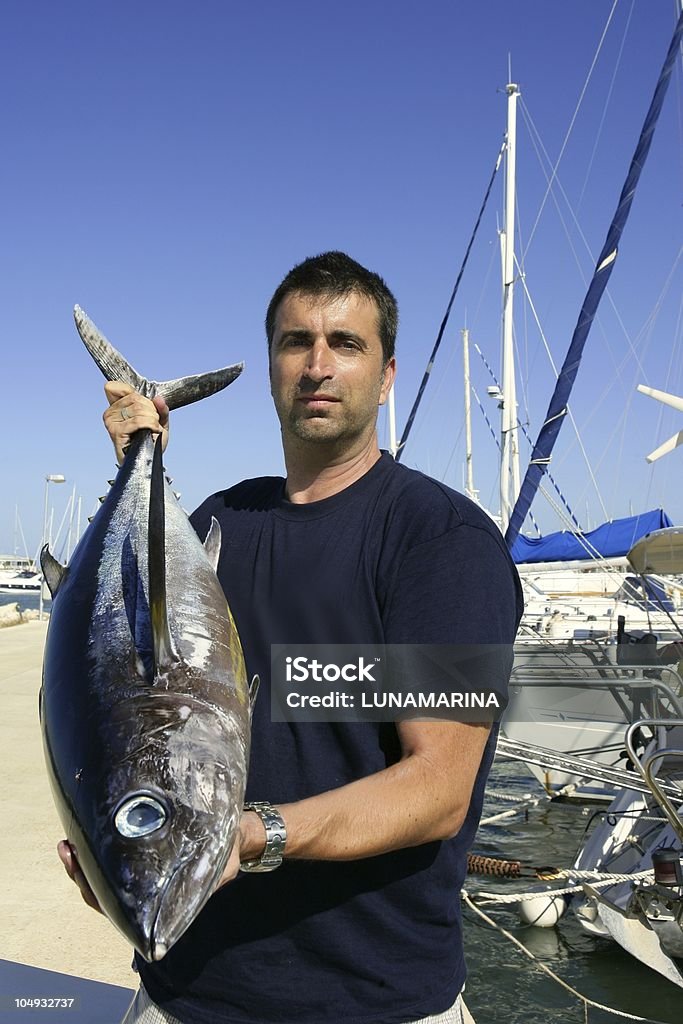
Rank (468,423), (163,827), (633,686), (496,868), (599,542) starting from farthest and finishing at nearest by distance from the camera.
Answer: (468,423)
(599,542)
(496,868)
(633,686)
(163,827)

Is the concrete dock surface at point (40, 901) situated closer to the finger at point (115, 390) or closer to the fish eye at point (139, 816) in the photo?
the finger at point (115, 390)

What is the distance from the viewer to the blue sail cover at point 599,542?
51.9 feet

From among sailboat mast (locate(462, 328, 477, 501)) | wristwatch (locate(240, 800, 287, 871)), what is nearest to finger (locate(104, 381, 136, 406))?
wristwatch (locate(240, 800, 287, 871))

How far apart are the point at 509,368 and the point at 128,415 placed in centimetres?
1663

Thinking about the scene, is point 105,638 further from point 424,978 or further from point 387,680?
point 424,978

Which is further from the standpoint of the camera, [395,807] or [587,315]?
[587,315]

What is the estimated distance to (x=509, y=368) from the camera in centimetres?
1820

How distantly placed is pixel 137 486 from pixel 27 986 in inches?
84.9

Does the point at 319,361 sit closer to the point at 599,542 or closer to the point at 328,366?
the point at 328,366

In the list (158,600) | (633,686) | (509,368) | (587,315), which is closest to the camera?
(158,600)

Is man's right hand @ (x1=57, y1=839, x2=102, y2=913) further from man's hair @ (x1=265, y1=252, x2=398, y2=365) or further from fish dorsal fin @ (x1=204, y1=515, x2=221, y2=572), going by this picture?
man's hair @ (x1=265, y1=252, x2=398, y2=365)

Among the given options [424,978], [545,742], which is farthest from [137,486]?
[545,742]
